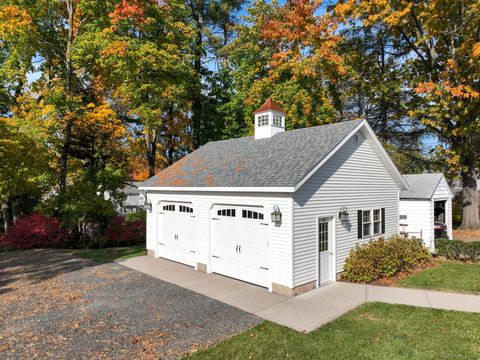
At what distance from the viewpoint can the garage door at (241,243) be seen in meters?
11.3

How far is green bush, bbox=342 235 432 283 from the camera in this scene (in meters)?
12.0

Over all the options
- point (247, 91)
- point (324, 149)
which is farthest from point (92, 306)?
point (247, 91)

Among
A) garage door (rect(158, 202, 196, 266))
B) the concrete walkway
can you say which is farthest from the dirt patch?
garage door (rect(158, 202, 196, 266))

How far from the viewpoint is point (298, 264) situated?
1059 cm

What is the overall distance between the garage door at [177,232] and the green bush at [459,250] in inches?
446

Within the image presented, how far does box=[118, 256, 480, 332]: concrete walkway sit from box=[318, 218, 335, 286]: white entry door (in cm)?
32

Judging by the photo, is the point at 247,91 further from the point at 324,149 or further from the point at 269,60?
the point at 324,149

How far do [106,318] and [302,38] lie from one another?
2402 centimetres

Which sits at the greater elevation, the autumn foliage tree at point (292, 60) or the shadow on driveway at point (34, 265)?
the autumn foliage tree at point (292, 60)

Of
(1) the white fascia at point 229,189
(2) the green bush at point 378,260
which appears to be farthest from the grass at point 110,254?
(2) the green bush at point 378,260

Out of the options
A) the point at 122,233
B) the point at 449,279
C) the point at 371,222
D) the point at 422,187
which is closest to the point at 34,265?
the point at 122,233

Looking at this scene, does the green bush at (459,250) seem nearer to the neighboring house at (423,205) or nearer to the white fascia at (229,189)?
the neighboring house at (423,205)

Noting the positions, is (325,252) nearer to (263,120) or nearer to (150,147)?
(263,120)

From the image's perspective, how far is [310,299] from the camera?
1012 cm
